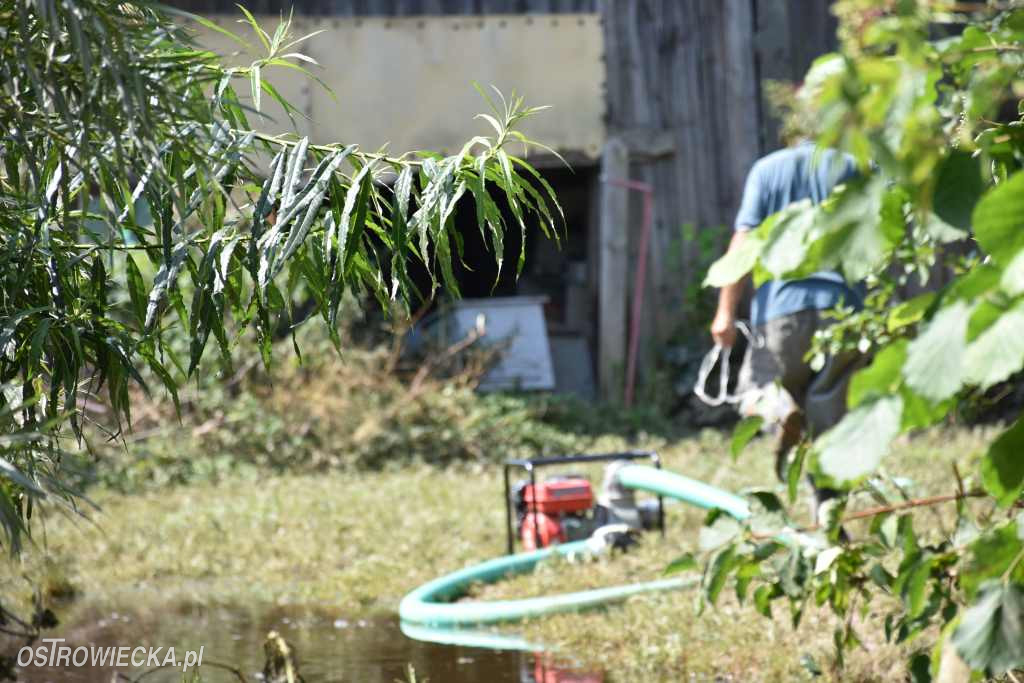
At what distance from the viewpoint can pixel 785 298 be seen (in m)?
5.31

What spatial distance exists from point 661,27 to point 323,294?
8.27 meters

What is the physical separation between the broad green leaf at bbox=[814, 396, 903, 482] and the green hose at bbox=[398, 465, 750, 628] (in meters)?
3.12

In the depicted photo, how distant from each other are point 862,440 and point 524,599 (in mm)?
3687

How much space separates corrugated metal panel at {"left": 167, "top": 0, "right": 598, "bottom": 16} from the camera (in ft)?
32.6

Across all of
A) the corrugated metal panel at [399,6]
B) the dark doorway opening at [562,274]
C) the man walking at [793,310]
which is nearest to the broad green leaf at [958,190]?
the man walking at [793,310]

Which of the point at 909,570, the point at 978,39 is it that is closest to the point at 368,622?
the point at 909,570

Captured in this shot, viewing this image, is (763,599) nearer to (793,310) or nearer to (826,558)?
(826,558)

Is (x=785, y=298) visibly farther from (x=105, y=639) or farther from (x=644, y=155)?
(x=644, y=155)

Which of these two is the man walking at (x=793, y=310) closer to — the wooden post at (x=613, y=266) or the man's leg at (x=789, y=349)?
the man's leg at (x=789, y=349)

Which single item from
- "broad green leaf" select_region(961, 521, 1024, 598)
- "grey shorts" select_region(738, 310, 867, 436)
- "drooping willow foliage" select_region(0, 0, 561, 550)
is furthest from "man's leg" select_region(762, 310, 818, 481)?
"broad green leaf" select_region(961, 521, 1024, 598)

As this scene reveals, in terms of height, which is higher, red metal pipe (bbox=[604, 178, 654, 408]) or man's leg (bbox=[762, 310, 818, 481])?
man's leg (bbox=[762, 310, 818, 481])

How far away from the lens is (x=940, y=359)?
1.07 metres

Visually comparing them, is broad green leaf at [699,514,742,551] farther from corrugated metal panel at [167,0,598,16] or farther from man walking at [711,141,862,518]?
corrugated metal panel at [167,0,598,16]

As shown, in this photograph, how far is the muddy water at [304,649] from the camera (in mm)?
3957
